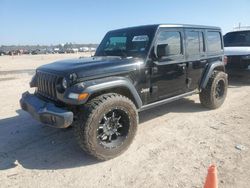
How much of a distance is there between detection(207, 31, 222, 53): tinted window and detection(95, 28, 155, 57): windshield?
6.73 ft

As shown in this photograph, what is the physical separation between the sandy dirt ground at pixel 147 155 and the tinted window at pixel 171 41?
1.48 metres

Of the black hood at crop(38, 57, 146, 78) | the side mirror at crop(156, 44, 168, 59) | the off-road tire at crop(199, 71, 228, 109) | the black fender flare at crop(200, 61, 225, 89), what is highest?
the side mirror at crop(156, 44, 168, 59)

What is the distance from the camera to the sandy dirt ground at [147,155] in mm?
3285

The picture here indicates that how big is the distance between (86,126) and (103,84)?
0.67 meters

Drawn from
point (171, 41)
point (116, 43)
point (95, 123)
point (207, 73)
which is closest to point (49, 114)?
point (95, 123)

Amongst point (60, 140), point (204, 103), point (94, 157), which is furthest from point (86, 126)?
point (204, 103)

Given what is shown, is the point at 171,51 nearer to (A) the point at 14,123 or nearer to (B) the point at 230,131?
(B) the point at 230,131

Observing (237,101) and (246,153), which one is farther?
(237,101)

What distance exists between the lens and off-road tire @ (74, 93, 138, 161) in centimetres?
360

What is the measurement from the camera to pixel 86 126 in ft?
11.7

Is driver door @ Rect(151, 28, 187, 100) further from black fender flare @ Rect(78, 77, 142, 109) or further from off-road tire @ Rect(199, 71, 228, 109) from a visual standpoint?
off-road tire @ Rect(199, 71, 228, 109)

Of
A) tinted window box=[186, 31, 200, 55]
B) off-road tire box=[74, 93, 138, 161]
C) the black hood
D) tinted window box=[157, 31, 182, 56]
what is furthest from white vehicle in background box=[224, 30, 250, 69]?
off-road tire box=[74, 93, 138, 161]

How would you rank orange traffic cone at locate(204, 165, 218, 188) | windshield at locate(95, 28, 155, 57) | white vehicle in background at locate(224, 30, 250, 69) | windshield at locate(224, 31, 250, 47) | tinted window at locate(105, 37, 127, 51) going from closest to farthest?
orange traffic cone at locate(204, 165, 218, 188) → windshield at locate(95, 28, 155, 57) → tinted window at locate(105, 37, 127, 51) → white vehicle in background at locate(224, 30, 250, 69) → windshield at locate(224, 31, 250, 47)

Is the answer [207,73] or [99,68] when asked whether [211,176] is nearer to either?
[99,68]
